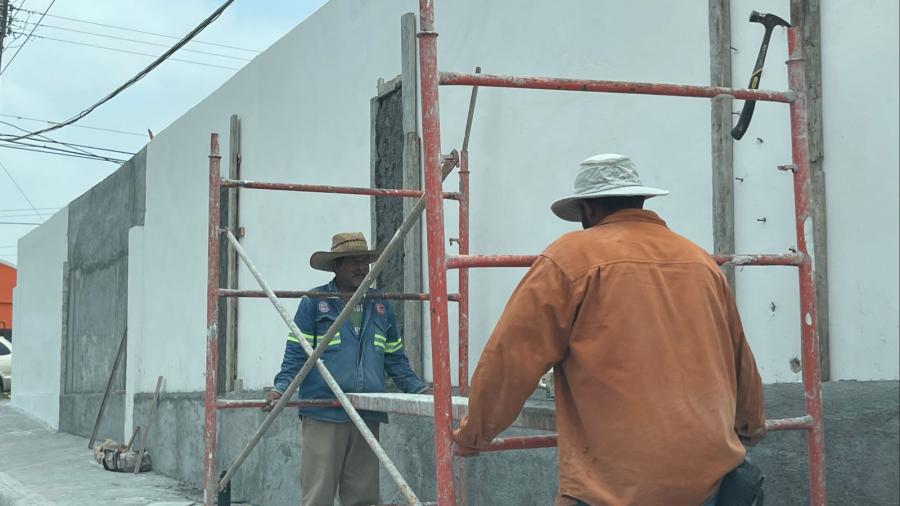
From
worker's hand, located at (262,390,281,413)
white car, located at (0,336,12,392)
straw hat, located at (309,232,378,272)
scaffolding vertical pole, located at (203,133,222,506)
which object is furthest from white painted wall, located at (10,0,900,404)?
white car, located at (0,336,12,392)

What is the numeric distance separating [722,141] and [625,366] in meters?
1.78

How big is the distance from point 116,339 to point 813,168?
10.9 meters

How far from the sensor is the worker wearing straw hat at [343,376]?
5484mm

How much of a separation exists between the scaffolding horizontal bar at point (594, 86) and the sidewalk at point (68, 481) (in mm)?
5872

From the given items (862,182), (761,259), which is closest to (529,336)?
(761,259)

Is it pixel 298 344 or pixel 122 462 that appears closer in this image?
pixel 298 344

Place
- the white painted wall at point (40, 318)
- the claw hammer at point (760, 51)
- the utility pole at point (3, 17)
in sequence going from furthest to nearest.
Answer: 1. the utility pole at point (3, 17)
2. the white painted wall at point (40, 318)
3. the claw hammer at point (760, 51)

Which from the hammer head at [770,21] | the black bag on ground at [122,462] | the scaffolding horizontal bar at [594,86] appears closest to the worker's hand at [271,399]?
the scaffolding horizontal bar at [594,86]

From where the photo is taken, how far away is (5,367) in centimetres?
2602

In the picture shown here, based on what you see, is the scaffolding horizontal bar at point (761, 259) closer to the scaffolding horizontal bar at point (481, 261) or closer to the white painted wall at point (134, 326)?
the scaffolding horizontal bar at point (481, 261)

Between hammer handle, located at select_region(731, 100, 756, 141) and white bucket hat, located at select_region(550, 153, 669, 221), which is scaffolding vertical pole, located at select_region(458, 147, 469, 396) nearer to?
hammer handle, located at select_region(731, 100, 756, 141)

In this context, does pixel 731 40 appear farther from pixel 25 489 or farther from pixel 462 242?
pixel 25 489

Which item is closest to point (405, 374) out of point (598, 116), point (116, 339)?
point (598, 116)

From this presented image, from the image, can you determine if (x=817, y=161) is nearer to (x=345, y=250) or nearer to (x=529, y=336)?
(x=529, y=336)
